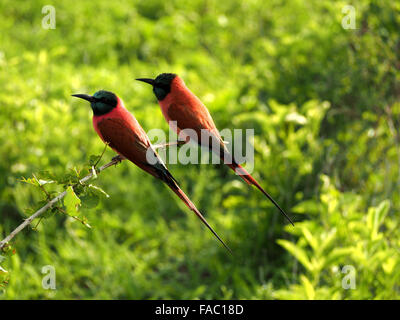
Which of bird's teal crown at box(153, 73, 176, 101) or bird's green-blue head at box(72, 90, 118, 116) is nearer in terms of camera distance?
bird's teal crown at box(153, 73, 176, 101)

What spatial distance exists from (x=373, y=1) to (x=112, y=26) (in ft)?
9.33

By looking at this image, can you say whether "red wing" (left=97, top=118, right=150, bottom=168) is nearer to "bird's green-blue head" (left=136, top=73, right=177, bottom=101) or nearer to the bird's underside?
the bird's underside

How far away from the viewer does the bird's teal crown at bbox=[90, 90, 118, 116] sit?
122 centimetres

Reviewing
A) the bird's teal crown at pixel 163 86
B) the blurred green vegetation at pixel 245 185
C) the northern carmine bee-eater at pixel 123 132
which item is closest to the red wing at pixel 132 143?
the northern carmine bee-eater at pixel 123 132

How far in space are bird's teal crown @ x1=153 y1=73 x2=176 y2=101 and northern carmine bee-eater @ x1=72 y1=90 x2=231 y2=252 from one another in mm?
115

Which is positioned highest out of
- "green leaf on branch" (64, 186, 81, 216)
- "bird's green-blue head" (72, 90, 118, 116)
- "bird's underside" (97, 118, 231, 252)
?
"bird's green-blue head" (72, 90, 118, 116)

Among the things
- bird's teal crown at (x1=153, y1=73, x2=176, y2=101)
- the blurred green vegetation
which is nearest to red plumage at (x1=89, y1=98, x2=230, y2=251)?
bird's teal crown at (x1=153, y1=73, x2=176, y2=101)

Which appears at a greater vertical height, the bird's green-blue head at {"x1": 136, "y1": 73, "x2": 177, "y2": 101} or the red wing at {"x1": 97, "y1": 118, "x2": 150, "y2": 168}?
the bird's green-blue head at {"x1": 136, "y1": 73, "x2": 177, "y2": 101}

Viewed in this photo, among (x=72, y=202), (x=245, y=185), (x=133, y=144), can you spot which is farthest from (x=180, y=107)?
(x=245, y=185)

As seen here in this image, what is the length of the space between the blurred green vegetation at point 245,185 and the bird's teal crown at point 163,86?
4.65 ft

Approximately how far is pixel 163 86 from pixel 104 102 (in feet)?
0.67

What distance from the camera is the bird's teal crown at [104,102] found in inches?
47.9

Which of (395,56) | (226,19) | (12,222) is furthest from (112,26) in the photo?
(395,56)

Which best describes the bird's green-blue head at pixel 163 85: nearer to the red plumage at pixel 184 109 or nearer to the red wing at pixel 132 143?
the red plumage at pixel 184 109
